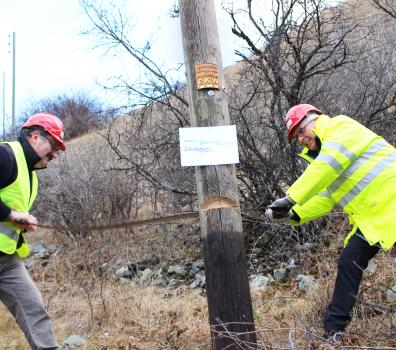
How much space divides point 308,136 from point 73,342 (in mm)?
2770

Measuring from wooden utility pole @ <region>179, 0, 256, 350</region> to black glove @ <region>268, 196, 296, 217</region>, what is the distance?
0.31 meters

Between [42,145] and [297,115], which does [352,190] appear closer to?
[297,115]

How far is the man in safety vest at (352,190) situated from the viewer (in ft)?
11.3

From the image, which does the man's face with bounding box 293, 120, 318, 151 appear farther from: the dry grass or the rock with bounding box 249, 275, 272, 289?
the rock with bounding box 249, 275, 272, 289

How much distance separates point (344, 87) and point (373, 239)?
206 inches

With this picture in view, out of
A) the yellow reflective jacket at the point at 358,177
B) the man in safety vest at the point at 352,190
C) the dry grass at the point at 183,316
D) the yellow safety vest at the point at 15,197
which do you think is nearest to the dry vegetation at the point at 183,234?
the dry grass at the point at 183,316

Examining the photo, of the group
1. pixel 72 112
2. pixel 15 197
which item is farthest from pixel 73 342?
pixel 72 112

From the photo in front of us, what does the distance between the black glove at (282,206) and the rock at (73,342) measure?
2.17 metres

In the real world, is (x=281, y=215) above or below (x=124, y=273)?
above

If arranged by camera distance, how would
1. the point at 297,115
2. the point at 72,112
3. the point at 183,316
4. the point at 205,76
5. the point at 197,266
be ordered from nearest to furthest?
the point at 205,76 → the point at 297,115 → the point at 183,316 → the point at 197,266 → the point at 72,112

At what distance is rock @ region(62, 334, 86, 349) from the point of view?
4457 mm

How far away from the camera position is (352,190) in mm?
3600

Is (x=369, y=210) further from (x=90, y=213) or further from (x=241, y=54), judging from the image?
(x=90, y=213)

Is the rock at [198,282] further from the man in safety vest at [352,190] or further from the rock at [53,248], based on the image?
the rock at [53,248]
